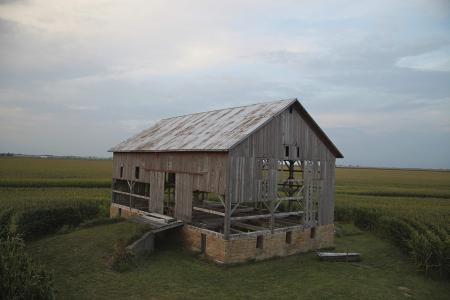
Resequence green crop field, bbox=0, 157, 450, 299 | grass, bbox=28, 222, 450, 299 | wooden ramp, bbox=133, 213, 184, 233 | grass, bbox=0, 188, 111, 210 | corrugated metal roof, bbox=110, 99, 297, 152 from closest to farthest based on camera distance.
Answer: grass, bbox=28, 222, 450, 299 → green crop field, bbox=0, 157, 450, 299 → corrugated metal roof, bbox=110, 99, 297, 152 → wooden ramp, bbox=133, 213, 184, 233 → grass, bbox=0, 188, 111, 210

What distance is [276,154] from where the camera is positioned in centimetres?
1950

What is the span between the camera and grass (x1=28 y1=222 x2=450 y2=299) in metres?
14.0

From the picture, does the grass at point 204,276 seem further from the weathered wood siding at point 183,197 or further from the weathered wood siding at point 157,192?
the weathered wood siding at point 157,192

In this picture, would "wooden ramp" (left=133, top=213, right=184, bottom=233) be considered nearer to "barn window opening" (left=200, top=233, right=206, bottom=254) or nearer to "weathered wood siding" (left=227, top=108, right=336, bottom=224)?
"barn window opening" (left=200, top=233, right=206, bottom=254)

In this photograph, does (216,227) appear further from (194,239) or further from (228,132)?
(228,132)

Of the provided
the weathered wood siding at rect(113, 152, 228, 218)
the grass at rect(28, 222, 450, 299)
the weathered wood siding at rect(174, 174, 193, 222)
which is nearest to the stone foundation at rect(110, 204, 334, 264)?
the grass at rect(28, 222, 450, 299)

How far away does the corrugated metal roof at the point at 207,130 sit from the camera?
1856cm

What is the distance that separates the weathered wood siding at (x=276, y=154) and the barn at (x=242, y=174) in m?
0.05

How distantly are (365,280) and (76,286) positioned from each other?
11.9 meters

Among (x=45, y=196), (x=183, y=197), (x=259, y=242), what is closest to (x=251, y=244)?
(x=259, y=242)

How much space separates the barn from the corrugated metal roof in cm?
8

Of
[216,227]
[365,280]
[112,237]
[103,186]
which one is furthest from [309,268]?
[103,186]

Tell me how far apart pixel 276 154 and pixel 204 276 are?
282 inches

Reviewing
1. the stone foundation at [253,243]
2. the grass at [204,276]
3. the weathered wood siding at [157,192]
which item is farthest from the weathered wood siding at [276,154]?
the weathered wood siding at [157,192]
